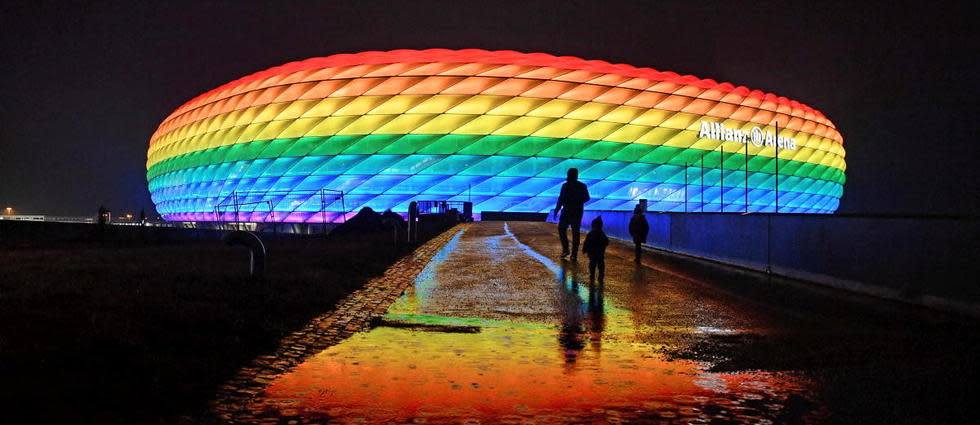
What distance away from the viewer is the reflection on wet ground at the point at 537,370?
3648 mm

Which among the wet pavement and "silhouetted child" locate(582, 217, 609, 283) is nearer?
the wet pavement

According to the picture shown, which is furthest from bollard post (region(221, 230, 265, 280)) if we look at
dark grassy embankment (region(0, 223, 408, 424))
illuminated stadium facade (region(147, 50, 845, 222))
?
illuminated stadium facade (region(147, 50, 845, 222))

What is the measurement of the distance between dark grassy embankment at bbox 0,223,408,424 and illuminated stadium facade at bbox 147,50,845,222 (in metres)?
32.2

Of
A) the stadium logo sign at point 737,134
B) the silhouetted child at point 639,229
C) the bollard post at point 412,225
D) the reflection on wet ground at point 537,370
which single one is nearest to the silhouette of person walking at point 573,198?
the silhouetted child at point 639,229

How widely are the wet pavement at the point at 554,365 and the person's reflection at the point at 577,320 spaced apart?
0.6 inches

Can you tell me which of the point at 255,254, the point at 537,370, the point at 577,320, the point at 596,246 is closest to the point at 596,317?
the point at 577,320

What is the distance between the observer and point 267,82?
48531mm

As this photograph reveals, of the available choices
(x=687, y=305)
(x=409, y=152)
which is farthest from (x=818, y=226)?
(x=409, y=152)

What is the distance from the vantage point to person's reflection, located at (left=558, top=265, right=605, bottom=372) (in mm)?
5324

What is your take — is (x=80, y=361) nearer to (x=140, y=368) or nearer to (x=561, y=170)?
(x=140, y=368)

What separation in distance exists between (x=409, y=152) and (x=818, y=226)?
Result: 34.8m

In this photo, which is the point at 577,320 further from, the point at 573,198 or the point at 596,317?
the point at 573,198

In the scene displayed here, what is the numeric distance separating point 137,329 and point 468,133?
128ft

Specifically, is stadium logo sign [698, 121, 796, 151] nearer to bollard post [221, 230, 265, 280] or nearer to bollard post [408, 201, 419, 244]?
bollard post [408, 201, 419, 244]
